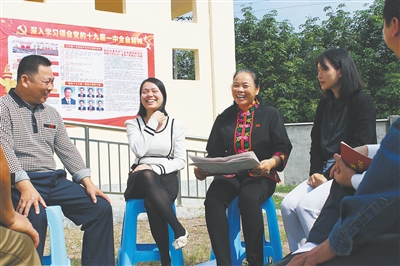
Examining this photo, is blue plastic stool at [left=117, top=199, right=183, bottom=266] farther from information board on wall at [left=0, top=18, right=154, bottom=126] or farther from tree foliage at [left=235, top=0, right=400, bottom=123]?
tree foliage at [left=235, top=0, right=400, bottom=123]

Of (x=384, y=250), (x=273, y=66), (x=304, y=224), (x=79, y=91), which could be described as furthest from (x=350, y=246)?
(x=273, y=66)

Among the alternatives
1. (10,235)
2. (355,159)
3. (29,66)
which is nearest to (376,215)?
(355,159)

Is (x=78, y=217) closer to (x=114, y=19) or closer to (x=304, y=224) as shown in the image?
(x=304, y=224)

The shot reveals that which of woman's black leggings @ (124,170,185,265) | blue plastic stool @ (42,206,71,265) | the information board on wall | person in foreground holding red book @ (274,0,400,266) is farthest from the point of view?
the information board on wall

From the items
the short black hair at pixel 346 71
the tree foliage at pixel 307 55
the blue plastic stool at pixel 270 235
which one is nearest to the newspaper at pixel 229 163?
the blue plastic stool at pixel 270 235

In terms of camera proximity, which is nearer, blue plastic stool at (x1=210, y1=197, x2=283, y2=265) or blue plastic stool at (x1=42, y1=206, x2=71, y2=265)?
blue plastic stool at (x1=42, y1=206, x2=71, y2=265)

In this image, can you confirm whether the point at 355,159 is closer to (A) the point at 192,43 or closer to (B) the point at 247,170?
(B) the point at 247,170

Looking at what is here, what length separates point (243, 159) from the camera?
3119 mm

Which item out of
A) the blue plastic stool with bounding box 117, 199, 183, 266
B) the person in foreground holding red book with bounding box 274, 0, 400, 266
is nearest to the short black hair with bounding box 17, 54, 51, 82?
the blue plastic stool with bounding box 117, 199, 183, 266

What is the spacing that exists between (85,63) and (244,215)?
209 inches

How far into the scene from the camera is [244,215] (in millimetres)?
3205

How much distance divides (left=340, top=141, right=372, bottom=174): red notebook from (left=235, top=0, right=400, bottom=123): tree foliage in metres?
17.2

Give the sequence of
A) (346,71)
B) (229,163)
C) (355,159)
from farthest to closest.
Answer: (346,71) < (229,163) < (355,159)

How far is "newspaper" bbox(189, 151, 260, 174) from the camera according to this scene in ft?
10.3
